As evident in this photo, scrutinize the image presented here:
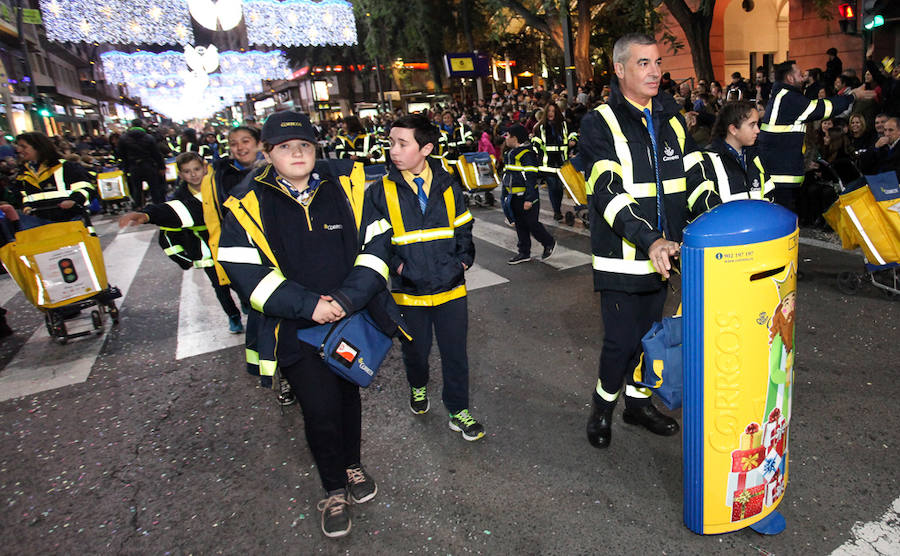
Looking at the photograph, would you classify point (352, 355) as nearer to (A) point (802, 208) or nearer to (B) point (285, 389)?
(B) point (285, 389)

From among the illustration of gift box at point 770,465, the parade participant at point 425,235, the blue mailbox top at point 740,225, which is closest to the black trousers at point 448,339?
the parade participant at point 425,235

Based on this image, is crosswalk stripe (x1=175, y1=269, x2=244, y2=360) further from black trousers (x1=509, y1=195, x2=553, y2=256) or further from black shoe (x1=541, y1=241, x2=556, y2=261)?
black shoe (x1=541, y1=241, x2=556, y2=261)

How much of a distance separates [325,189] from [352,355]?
0.82 meters

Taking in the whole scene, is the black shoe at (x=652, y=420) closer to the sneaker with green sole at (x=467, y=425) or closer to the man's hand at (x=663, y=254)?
the sneaker with green sole at (x=467, y=425)

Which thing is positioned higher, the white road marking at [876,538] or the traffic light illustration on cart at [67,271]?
the traffic light illustration on cart at [67,271]

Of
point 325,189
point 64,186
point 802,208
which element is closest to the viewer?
point 325,189

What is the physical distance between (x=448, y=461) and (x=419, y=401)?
665 mm

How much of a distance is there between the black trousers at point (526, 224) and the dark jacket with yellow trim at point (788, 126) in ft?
9.37

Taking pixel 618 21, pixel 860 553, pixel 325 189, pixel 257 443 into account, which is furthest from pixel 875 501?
pixel 618 21

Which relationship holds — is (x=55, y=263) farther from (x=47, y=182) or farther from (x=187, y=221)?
(x=187, y=221)

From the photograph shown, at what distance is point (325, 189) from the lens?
107 inches

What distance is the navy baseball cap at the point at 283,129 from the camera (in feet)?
8.34

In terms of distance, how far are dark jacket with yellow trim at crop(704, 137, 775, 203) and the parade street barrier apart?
3.72 feet

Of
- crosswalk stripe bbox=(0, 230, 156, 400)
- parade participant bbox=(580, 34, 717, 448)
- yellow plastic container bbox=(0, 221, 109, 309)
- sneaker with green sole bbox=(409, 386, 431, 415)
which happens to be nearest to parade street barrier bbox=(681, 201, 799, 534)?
parade participant bbox=(580, 34, 717, 448)
